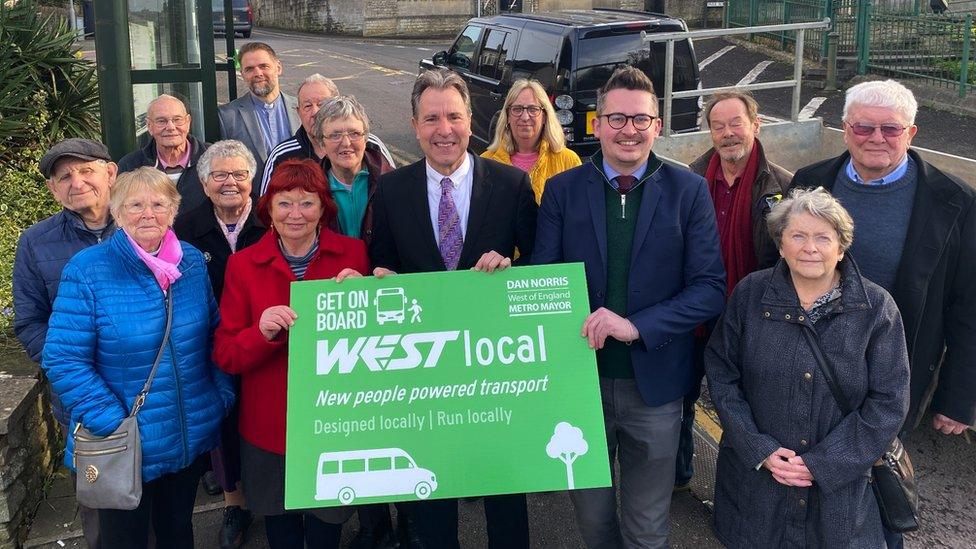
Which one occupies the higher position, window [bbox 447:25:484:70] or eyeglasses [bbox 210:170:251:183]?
window [bbox 447:25:484:70]

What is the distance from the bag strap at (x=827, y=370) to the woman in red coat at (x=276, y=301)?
177 cm

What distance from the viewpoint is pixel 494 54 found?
428 inches

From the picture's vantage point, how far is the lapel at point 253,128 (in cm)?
579

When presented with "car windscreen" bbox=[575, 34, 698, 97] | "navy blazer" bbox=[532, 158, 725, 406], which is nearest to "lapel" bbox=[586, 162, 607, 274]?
"navy blazer" bbox=[532, 158, 725, 406]

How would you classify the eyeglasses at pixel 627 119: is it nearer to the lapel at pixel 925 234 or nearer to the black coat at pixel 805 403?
the black coat at pixel 805 403

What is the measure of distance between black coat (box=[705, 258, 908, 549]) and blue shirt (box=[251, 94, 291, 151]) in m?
3.72

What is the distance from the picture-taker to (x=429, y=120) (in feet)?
11.3

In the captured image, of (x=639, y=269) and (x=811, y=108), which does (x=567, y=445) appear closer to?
(x=639, y=269)

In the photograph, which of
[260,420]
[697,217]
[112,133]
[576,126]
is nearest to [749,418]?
[697,217]

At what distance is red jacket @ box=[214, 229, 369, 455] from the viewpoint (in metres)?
3.35

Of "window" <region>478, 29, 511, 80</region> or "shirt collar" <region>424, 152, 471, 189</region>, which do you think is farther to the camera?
"window" <region>478, 29, 511, 80</region>

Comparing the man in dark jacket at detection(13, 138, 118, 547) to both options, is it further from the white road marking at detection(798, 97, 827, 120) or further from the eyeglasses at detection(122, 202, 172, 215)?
the white road marking at detection(798, 97, 827, 120)

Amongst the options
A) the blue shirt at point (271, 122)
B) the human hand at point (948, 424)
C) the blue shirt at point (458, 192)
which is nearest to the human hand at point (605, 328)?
the blue shirt at point (458, 192)

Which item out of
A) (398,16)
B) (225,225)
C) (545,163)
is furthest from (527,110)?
(398,16)
